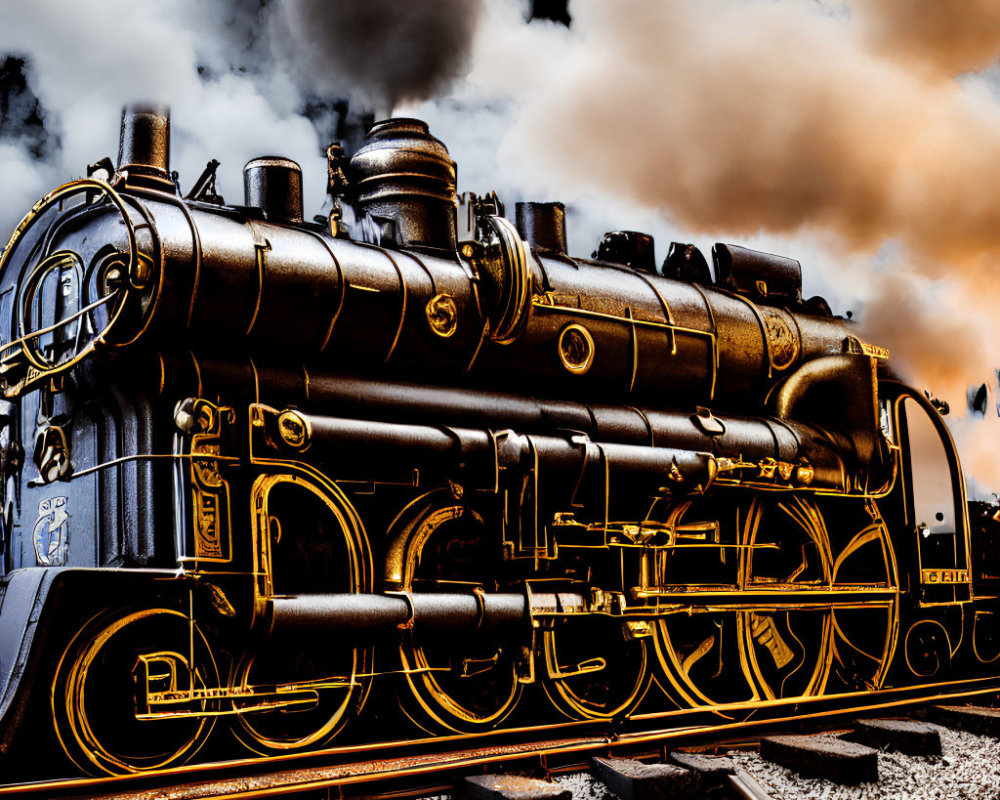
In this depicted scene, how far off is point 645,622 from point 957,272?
15.2 feet

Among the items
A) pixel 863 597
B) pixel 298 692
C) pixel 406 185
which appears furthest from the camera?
pixel 863 597

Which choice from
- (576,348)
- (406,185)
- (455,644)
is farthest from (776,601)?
(406,185)

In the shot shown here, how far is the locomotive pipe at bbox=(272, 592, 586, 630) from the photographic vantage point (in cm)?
432

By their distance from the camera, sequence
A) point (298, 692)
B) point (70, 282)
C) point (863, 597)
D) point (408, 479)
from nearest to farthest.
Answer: point (298, 692) < point (70, 282) < point (408, 479) < point (863, 597)

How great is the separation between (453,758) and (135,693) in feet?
4.25

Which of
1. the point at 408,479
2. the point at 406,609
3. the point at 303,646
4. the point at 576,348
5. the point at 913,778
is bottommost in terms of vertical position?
the point at 913,778

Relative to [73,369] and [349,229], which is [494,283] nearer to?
[349,229]

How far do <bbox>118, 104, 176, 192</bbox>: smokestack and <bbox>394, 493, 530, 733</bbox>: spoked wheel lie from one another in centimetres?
193

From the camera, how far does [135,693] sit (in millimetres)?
4012

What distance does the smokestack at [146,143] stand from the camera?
4945 mm

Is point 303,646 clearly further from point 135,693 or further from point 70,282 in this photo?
point 70,282

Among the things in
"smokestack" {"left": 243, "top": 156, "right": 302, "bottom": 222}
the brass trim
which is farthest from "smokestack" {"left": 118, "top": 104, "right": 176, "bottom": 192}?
the brass trim

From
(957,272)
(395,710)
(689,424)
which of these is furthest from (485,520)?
(957,272)

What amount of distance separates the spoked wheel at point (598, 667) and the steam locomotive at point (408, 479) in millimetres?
16
